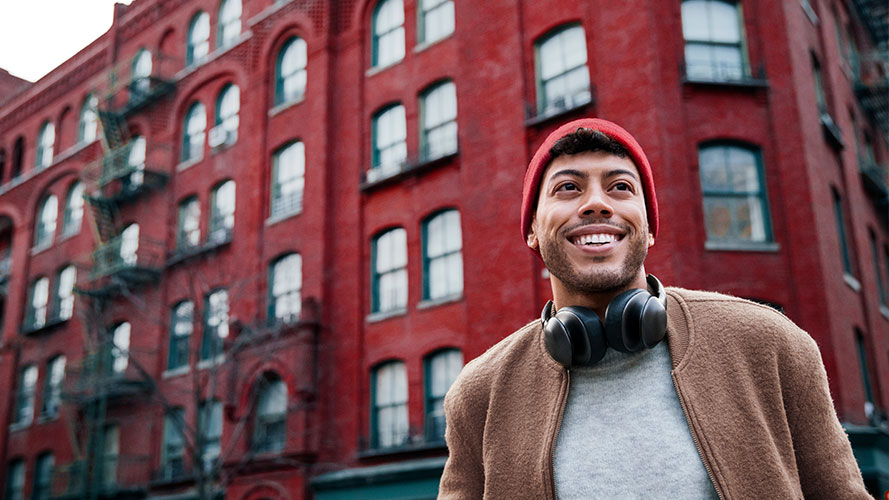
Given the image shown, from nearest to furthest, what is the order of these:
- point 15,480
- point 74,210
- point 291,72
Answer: point 291,72 → point 15,480 → point 74,210

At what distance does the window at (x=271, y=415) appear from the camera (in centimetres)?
2238

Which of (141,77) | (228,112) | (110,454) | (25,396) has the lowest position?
(110,454)

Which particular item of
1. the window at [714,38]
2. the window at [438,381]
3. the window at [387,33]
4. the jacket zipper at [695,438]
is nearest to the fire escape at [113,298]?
the window at [387,33]

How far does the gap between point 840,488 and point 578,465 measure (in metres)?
0.66

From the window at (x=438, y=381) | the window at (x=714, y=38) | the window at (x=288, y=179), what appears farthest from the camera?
the window at (x=288, y=179)

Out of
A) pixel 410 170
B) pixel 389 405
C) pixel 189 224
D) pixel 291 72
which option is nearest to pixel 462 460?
pixel 389 405

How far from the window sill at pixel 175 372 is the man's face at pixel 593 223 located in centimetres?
2448

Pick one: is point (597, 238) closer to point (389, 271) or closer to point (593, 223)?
point (593, 223)

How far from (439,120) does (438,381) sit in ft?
21.8

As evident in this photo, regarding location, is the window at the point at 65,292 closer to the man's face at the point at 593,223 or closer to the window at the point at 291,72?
the window at the point at 291,72

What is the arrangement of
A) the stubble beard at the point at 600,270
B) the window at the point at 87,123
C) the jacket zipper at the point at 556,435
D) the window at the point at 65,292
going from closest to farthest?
the jacket zipper at the point at 556,435, the stubble beard at the point at 600,270, the window at the point at 65,292, the window at the point at 87,123

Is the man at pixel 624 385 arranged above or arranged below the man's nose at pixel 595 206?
below

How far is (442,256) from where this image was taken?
2066cm

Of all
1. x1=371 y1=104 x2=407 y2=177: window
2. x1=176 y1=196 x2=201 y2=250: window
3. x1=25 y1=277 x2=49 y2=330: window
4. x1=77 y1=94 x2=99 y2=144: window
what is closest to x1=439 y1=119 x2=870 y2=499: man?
x1=371 y1=104 x2=407 y2=177: window
